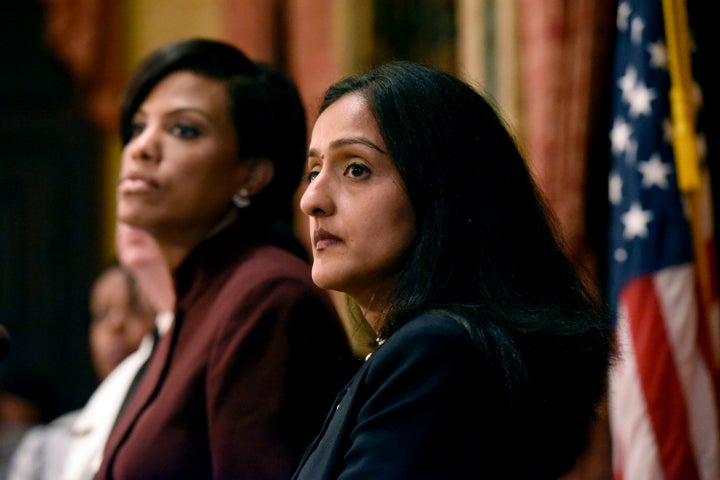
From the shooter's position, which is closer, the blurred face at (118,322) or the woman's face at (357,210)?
the woman's face at (357,210)

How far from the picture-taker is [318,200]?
1.97 metres

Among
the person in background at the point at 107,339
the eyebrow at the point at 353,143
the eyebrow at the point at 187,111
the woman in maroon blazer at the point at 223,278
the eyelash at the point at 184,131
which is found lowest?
the person in background at the point at 107,339

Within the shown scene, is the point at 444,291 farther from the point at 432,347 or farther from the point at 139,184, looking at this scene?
the point at 139,184

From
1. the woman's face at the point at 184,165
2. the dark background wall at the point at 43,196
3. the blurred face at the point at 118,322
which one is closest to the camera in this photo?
the woman's face at the point at 184,165

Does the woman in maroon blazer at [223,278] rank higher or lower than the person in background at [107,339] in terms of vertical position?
higher

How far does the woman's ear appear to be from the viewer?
9.54 ft

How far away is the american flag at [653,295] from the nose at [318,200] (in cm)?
135

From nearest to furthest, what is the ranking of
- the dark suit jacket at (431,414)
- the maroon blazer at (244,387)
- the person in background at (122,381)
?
1. the dark suit jacket at (431,414)
2. the maroon blazer at (244,387)
3. the person in background at (122,381)

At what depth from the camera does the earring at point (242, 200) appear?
9.50ft

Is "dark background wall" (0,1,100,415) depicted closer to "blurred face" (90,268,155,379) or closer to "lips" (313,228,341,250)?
"blurred face" (90,268,155,379)

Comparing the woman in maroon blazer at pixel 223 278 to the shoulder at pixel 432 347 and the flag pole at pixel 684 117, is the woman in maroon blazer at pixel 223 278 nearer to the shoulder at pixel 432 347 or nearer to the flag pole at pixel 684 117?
the shoulder at pixel 432 347

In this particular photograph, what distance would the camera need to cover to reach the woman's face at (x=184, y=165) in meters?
2.85

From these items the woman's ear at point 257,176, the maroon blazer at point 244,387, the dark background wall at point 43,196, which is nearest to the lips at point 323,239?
the maroon blazer at point 244,387

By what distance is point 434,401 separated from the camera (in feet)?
5.50
